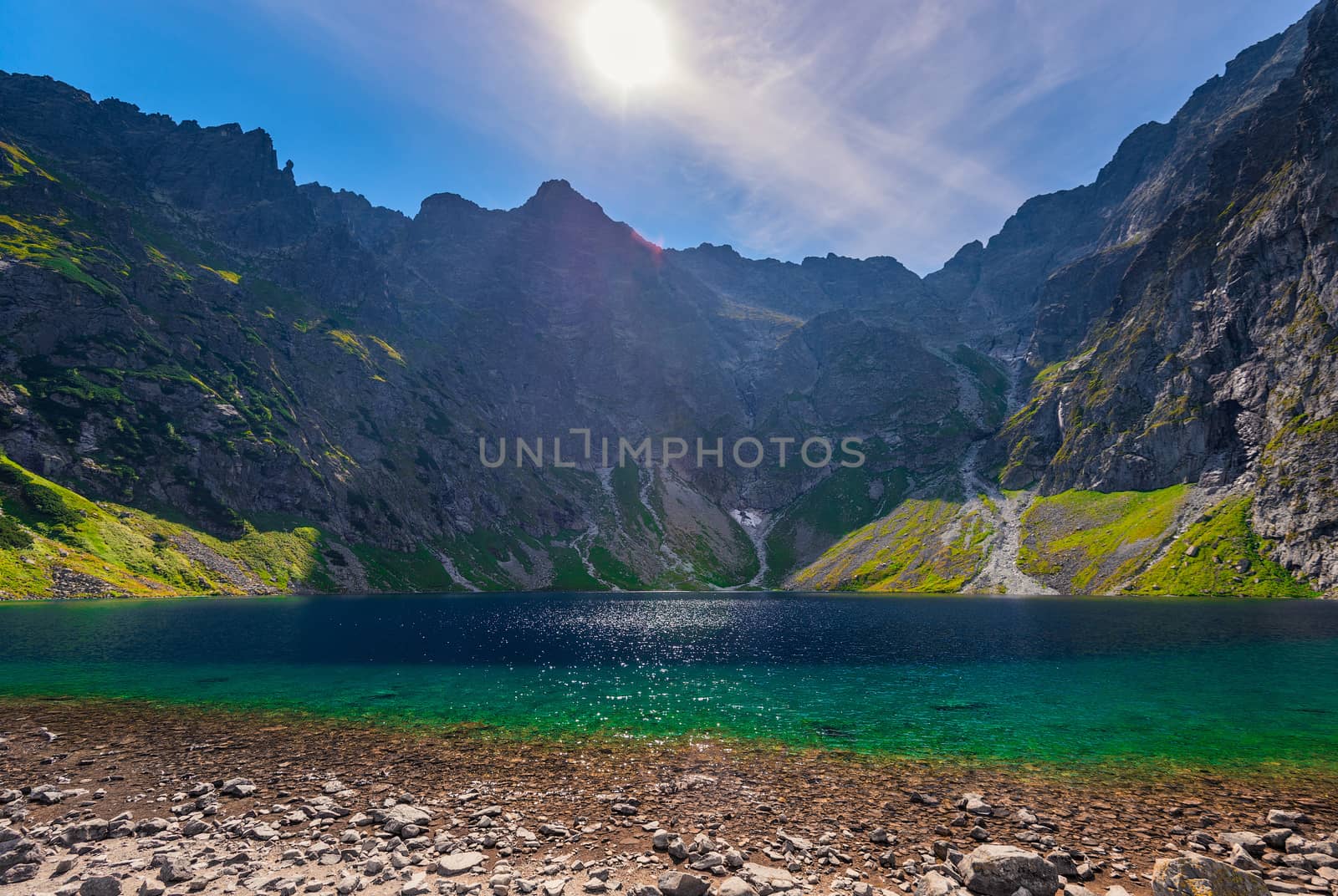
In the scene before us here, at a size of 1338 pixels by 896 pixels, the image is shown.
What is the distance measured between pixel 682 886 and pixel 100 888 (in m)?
16.0

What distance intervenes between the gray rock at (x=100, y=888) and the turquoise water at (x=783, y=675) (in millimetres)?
20866

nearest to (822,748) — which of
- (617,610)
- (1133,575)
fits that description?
(617,610)

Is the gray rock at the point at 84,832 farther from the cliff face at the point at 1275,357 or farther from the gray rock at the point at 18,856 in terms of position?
the cliff face at the point at 1275,357

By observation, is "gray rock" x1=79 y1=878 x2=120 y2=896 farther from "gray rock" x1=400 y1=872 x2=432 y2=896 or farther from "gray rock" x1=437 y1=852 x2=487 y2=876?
"gray rock" x1=437 y1=852 x2=487 y2=876

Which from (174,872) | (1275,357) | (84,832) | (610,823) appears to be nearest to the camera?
(174,872)

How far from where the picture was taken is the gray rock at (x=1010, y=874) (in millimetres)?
16219

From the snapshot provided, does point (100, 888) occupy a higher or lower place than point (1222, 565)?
higher

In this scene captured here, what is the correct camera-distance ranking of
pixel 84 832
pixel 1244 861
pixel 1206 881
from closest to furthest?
1. pixel 1206 881
2. pixel 1244 861
3. pixel 84 832

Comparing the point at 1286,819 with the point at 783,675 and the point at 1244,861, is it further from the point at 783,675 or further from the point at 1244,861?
the point at 783,675

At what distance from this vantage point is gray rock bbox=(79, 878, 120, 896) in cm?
1541

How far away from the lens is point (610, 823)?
21.7m

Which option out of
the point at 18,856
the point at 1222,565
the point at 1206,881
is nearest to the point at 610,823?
the point at 1206,881

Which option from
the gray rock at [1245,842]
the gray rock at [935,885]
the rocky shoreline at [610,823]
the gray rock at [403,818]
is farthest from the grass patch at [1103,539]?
the gray rock at [403,818]

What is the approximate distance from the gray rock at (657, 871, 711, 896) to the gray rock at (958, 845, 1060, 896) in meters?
7.88
